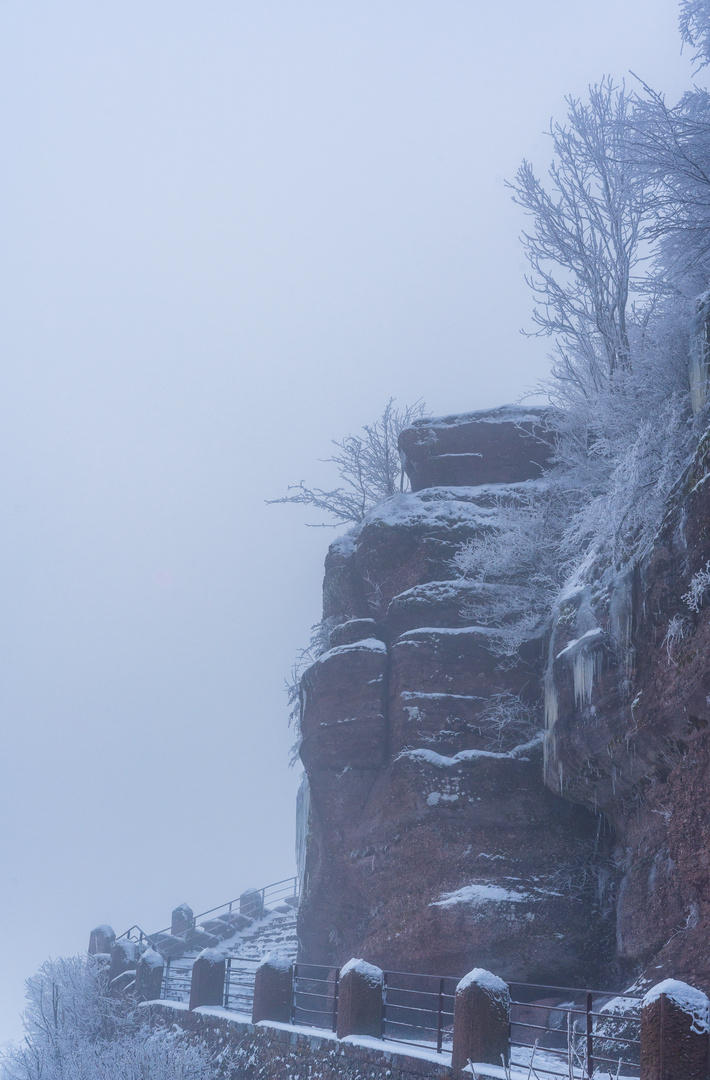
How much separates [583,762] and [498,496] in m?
7.12

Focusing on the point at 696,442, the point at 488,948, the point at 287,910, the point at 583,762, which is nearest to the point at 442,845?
the point at 488,948

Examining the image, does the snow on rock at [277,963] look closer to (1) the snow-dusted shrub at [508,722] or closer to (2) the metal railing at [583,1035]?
(2) the metal railing at [583,1035]

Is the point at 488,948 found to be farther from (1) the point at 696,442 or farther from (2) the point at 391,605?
(1) the point at 696,442

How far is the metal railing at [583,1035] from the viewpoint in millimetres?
9602

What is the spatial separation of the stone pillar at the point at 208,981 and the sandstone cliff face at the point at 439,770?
1.92 meters

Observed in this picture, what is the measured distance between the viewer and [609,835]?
15664 millimetres

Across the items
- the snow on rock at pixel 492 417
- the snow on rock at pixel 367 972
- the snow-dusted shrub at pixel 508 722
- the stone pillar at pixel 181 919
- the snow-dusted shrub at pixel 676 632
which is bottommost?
the stone pillar at pixel 181 919

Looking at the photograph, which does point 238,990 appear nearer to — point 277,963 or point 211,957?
point 211,957

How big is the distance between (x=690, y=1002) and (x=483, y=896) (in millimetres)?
8109

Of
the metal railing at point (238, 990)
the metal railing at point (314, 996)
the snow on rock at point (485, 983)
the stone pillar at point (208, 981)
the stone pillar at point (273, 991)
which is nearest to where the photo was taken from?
the snow on rock at point (485, 983)

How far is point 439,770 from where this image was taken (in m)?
17.0

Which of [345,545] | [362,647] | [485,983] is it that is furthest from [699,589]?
[345,545]

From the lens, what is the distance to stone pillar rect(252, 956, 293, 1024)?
15.8 meters

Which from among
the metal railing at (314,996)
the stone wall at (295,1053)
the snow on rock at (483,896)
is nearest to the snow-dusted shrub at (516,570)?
the snow on rock at (483,896)
